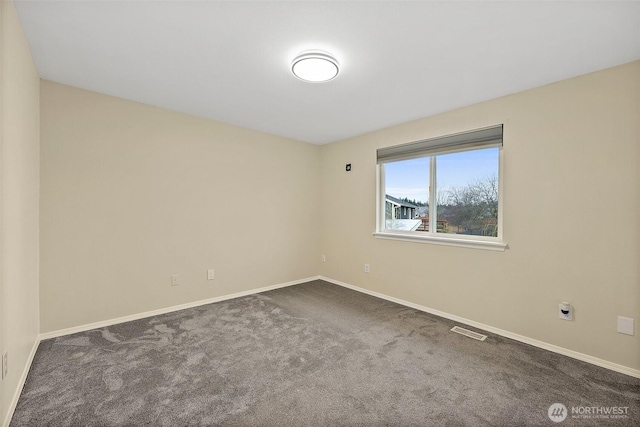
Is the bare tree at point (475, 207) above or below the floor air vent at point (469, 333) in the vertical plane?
above

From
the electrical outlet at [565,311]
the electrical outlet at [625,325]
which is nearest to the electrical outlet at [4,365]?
the electrical outlet at [565,311]

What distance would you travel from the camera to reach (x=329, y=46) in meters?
1.87

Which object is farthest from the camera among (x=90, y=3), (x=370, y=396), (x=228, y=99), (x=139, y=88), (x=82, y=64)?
(x=228, y=99)

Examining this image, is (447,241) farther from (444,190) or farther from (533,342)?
(533,342)

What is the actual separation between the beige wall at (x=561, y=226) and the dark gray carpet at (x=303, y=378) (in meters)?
0.30

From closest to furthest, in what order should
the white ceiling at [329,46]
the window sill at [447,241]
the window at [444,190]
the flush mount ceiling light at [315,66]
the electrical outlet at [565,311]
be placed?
the white ceiling at [329,46] < the flush mount ceiling light at [315,66] < the electrical outlet at [565,311] < the window sill at [447,241] < the window at [444,190]

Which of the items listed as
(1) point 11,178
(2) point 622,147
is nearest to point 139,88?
(1) point 11,178

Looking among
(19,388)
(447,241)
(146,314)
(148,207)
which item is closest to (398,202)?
(447,241)

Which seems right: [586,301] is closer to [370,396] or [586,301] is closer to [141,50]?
[370,396]

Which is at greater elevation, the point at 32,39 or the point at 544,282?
the point at 32,39

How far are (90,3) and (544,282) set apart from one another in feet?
12.3

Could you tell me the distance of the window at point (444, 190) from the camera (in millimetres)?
2795

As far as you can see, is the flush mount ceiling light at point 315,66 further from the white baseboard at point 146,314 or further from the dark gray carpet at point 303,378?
the white baseboard at point 146,314

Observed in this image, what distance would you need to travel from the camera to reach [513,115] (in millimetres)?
2547
